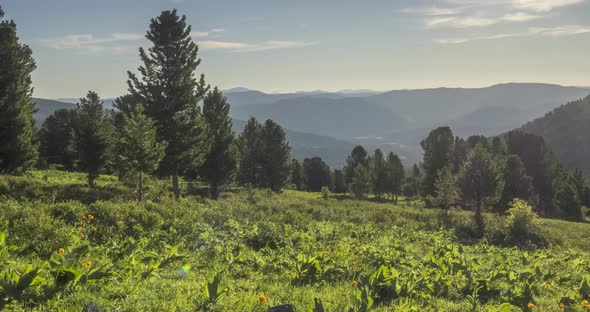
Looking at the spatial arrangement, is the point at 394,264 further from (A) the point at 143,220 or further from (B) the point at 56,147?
(B) the point at 56,147

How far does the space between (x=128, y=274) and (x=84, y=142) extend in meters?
29.3

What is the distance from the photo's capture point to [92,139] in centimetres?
3188

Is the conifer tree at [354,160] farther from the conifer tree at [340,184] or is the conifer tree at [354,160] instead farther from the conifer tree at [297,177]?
the conifer tree at [297,177]

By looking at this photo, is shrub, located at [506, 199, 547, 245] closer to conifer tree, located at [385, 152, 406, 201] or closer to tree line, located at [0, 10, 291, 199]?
tree line, located at [0, 10, 291, 199]

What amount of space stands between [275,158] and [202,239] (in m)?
48.0

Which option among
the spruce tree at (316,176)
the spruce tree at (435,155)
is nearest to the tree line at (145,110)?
the spruce tree at (435,155)

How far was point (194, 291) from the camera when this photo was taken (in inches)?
263

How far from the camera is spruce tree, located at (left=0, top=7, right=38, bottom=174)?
32.1 metres

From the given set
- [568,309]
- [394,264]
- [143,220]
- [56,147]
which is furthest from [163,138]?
[56,147]

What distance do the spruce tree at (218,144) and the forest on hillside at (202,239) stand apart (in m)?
0.13

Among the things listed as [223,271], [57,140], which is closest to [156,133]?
[223,271]

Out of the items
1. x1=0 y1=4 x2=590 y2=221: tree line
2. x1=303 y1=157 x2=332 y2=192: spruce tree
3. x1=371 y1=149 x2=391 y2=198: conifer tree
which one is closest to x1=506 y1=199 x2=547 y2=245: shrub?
x1=0 y1=4 x2=590 y2=221: tree line

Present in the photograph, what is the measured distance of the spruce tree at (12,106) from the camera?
3206cm

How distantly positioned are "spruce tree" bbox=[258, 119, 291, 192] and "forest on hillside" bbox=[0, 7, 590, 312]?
533 inches
